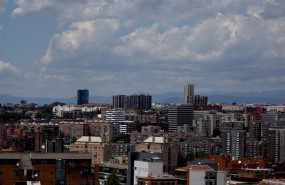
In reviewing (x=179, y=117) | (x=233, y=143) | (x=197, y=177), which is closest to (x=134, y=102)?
(x=179, y=117)

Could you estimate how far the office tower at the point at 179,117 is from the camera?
141 meters

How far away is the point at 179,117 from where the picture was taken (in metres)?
142

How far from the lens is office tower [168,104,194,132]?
14112 centimetres

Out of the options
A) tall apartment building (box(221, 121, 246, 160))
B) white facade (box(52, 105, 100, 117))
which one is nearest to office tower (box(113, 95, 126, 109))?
white facade (box(52, 105, 100, 117))

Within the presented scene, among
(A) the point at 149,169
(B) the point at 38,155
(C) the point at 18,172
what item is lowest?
(A) the point at 149,169

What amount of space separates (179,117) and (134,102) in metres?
49.1

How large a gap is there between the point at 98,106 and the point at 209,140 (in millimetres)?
95228

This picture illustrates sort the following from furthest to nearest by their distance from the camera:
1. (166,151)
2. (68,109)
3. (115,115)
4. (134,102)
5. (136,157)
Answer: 1. (134,102)
2. (68,109)
3. (115,115)
4. (166,151)
5. (136,157)

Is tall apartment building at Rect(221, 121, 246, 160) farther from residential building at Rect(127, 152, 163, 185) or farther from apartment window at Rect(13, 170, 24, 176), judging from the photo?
apartment window at Rect(13, 170, 24, 176)

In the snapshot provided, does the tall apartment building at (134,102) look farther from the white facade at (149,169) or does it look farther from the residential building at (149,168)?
the white facade at (149,169)

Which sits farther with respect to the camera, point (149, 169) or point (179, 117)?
point (179, 117)

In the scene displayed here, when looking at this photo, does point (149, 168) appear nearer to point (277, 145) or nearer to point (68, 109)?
point (277, 145)

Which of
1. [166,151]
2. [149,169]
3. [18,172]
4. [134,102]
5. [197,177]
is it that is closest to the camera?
[18,172]

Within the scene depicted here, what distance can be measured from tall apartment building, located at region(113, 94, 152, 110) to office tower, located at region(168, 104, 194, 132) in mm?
44426
